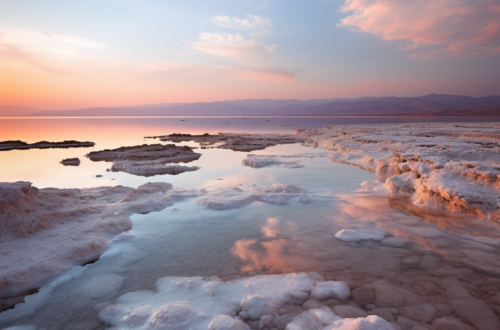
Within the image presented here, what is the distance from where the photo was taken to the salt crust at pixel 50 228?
3.63 meters

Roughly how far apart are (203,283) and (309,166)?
28.8 ft

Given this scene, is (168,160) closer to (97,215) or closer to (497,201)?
(97,215)

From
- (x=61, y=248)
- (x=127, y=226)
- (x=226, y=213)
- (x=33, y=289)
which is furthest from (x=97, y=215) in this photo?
(x=226, y=213)

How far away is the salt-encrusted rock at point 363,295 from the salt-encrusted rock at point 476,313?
2.71ft

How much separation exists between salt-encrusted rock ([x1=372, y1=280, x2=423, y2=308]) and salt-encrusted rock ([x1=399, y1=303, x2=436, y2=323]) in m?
0.06

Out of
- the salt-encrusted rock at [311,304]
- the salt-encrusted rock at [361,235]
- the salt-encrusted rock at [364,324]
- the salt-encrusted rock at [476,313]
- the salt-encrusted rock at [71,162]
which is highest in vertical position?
the salt-encrusted rock at [71,162]

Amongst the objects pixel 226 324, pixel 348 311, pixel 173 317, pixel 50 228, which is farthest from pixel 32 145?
pixel 348 311

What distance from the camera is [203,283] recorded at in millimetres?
3383

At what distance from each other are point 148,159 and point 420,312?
12769 millimetres

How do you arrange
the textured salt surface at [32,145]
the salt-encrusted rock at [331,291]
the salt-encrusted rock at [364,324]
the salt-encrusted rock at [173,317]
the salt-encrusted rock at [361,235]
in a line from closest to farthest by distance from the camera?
the salt-encrusted rock at [364,324] → the salt-encrusted rock at [173,317] → the salt-encrusted rock at [331,291] → the salt-encrusted rock at [361,235] → the textured salt surface at [32,145]

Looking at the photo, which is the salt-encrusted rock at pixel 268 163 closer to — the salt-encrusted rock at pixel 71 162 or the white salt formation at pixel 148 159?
the white salt formation at pixel 148 159

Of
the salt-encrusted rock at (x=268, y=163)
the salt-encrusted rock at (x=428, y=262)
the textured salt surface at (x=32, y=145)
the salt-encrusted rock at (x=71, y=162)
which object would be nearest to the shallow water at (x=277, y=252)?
the salt-encrusted rock at (x=428, y=262)

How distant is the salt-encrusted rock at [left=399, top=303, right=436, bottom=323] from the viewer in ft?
8.75

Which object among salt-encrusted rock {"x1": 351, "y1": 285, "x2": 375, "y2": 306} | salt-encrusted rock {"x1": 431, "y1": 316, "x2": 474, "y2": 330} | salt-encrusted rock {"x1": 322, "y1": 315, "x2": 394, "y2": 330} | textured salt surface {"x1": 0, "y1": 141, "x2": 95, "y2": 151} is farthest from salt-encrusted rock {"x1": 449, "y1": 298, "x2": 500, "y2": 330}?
textured salt surface {"x1": 0, "y1": 141, "x2": 95, "y2": 151}
